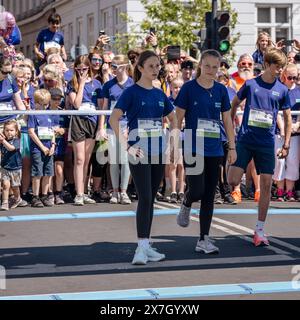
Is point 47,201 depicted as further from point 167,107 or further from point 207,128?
point 167,107

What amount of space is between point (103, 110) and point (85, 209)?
1.56 meters

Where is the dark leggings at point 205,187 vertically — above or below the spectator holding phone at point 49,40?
below

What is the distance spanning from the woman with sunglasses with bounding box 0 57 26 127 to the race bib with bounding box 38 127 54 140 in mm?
422

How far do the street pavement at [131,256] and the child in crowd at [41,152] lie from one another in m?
0.53

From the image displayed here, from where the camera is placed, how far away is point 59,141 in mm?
14555

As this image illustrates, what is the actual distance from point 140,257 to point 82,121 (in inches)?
204

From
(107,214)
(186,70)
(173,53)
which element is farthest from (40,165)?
(173,53)

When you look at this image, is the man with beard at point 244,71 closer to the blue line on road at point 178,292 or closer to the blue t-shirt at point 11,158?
the blue t-shirt at point 11,158

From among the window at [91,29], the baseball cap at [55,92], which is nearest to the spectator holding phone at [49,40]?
the baseball cap at [55,92]

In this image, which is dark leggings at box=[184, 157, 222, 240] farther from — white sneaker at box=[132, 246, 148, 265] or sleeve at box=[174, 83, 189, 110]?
white sneaker at box=[132, 246, 148, 265]

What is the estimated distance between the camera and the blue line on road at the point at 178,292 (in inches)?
316

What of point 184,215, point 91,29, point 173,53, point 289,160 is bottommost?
point 184,215
